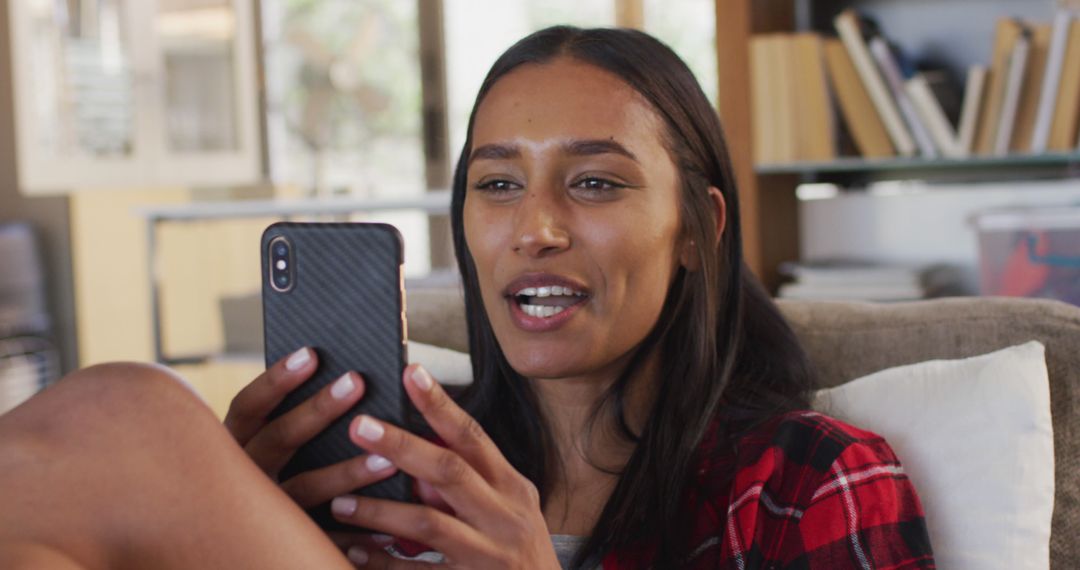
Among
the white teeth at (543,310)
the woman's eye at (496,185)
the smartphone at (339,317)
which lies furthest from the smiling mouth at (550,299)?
the smartphone at (339,317)

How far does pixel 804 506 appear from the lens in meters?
1.09

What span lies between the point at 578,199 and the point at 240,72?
392cm

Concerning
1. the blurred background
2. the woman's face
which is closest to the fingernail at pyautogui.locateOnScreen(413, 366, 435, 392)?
the woman's face

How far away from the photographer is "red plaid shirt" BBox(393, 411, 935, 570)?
1055mm

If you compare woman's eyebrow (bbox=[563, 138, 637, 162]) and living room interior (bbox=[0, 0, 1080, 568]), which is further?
living room interior (bbox=[0, 0, 1080, 568])

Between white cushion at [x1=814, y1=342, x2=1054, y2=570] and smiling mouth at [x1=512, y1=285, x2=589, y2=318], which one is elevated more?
smiling mouth at [x1=512, y1=285, x2=589, y2=318]

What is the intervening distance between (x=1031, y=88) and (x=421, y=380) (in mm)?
2301

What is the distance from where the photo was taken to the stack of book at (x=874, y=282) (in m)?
2.88

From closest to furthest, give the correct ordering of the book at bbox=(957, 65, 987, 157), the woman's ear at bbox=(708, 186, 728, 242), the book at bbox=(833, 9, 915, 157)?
the woman's ear at bbox=(708, 186, 728, 242) < the book at bbox=(957, 65, 987, 157) < the book at bbox=(833, 9, 915, 157)

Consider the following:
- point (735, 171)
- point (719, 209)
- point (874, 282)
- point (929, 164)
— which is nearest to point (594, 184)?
point (719, 209)

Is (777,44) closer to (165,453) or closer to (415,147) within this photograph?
(165,453)

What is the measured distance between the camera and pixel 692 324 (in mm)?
1265

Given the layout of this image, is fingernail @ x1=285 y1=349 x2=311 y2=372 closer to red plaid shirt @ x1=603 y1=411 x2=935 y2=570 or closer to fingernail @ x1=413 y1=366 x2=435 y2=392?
fingernail @ x1=413 y1=366 x2=435 y2=392

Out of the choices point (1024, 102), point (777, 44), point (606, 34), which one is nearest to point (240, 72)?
point (777, 44)
